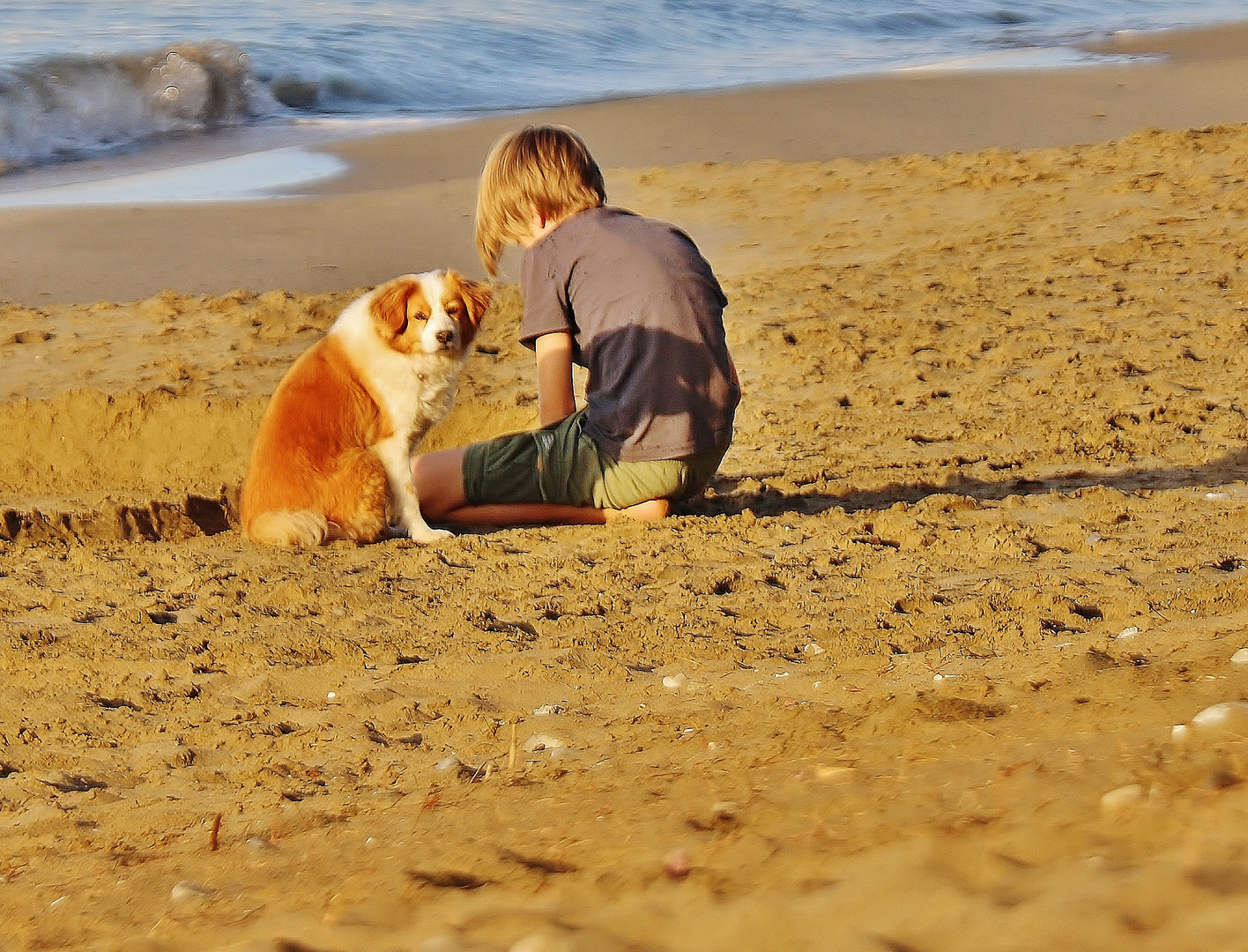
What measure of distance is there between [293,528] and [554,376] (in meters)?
1.12

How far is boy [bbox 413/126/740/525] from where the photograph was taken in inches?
183

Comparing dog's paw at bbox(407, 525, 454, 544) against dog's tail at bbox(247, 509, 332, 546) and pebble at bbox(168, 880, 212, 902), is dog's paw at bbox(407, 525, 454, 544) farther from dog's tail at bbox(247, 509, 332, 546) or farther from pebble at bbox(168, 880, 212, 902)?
pebble at bbox(168, 880, 212, 902)

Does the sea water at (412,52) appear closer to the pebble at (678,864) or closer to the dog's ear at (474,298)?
the dog's ear at (474,298)

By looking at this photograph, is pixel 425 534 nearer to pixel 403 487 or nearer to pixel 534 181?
pixel 403 487

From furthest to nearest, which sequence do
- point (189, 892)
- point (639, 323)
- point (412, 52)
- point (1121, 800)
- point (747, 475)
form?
1. point (412, 52)
2. point (747, 475)
3. point (639, 323)
4. point (189, 892)
5. point (1121, 800)

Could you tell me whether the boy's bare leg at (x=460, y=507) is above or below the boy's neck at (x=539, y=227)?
below

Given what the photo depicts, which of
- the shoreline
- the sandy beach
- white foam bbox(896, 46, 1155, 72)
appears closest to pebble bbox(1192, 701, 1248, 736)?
the sandy beach

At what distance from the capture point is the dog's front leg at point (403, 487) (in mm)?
4832

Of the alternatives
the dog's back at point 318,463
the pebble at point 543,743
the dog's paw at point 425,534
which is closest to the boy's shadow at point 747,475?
the dog's paw at point 425,534

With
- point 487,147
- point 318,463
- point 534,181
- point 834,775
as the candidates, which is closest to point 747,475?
point 534,181

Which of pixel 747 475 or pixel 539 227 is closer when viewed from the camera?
pixel 539 227

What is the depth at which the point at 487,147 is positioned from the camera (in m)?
13.1

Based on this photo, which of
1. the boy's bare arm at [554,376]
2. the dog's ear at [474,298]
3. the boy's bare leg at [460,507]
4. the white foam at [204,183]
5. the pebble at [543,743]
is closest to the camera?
the pebble at [543,743]

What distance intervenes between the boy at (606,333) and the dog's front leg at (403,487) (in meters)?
0.43
